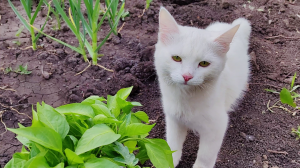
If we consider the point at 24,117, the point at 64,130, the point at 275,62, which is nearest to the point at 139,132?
the point at 64,130

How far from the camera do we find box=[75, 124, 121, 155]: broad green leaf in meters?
1.04

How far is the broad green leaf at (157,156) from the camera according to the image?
117cm

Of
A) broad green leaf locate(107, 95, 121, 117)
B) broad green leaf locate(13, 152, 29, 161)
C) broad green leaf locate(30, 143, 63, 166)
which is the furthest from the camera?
broad green leaf locate(107, 95, 121, 117)

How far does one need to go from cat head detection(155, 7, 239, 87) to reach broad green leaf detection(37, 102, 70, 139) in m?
0.61

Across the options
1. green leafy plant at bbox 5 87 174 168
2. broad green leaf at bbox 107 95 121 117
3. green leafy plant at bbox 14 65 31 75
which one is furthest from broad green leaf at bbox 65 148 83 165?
green leafy plant at bbox 14 65 31 75

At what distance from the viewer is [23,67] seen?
8.22 ft

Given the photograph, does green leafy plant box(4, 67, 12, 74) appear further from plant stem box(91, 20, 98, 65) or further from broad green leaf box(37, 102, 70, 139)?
broad green leaf box(37, 102, 70, 139)

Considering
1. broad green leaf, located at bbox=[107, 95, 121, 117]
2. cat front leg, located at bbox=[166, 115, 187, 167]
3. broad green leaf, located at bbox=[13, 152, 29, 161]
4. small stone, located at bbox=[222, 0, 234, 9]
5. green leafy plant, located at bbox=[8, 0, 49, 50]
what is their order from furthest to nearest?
small stone, located at bbox=[222, 0, 234, 9] → green leafy plant, located at bbox=[8, 0, 49, 50] → cat front leg, located at bbox=[166, 115, 187, 167] → broad green leaf, located at bbox=[107, 95, 121, 117] → broad green leaf, located at bbox=[13, 152, 29, 161]

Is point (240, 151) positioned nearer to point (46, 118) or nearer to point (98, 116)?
point (98, 116)

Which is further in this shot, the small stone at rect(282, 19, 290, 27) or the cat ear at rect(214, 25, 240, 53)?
the small stone at rect(282, 19, 290, 27)

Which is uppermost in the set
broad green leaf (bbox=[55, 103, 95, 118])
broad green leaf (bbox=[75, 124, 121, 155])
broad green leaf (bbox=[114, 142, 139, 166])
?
broad green leaf (bbox=[55, 103, 95, 118])

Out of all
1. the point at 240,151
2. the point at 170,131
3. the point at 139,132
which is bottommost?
the point at 240,151

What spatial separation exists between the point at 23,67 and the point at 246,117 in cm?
210

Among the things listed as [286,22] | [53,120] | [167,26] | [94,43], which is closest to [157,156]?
[53,120]
